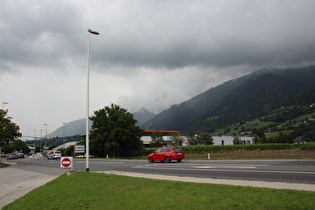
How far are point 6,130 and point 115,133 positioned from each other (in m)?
20.4

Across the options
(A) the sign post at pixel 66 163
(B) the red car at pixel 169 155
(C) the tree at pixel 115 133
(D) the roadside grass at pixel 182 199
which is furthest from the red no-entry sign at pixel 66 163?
(C) the tree at pixel 115 133

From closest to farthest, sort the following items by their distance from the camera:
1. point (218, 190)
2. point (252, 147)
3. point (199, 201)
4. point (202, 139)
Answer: point (199, 201)
point (218, 190)
point (252, 147)
point (202, 139)

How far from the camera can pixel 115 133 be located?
53219 millimetres

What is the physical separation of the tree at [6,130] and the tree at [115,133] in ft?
55.4

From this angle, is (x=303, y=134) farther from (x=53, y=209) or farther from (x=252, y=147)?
(x=53, y=209)

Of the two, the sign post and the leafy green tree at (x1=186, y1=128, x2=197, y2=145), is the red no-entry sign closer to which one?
the sign post

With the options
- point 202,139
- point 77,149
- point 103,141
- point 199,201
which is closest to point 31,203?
point 199,201

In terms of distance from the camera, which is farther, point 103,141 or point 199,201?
point 103,141

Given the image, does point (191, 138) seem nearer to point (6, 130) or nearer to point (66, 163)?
point (6, 130)

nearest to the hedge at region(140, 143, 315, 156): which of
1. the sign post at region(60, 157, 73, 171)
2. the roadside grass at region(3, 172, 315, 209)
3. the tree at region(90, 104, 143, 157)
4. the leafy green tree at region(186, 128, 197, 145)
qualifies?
the tree at region(90, 104, 143, 157)

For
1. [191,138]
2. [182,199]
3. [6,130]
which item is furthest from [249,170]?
[191,138]

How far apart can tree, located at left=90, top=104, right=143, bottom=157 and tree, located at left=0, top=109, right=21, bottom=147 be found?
16896 mm

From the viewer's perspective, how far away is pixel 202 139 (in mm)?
87438

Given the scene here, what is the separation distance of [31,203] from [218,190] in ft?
19.8
